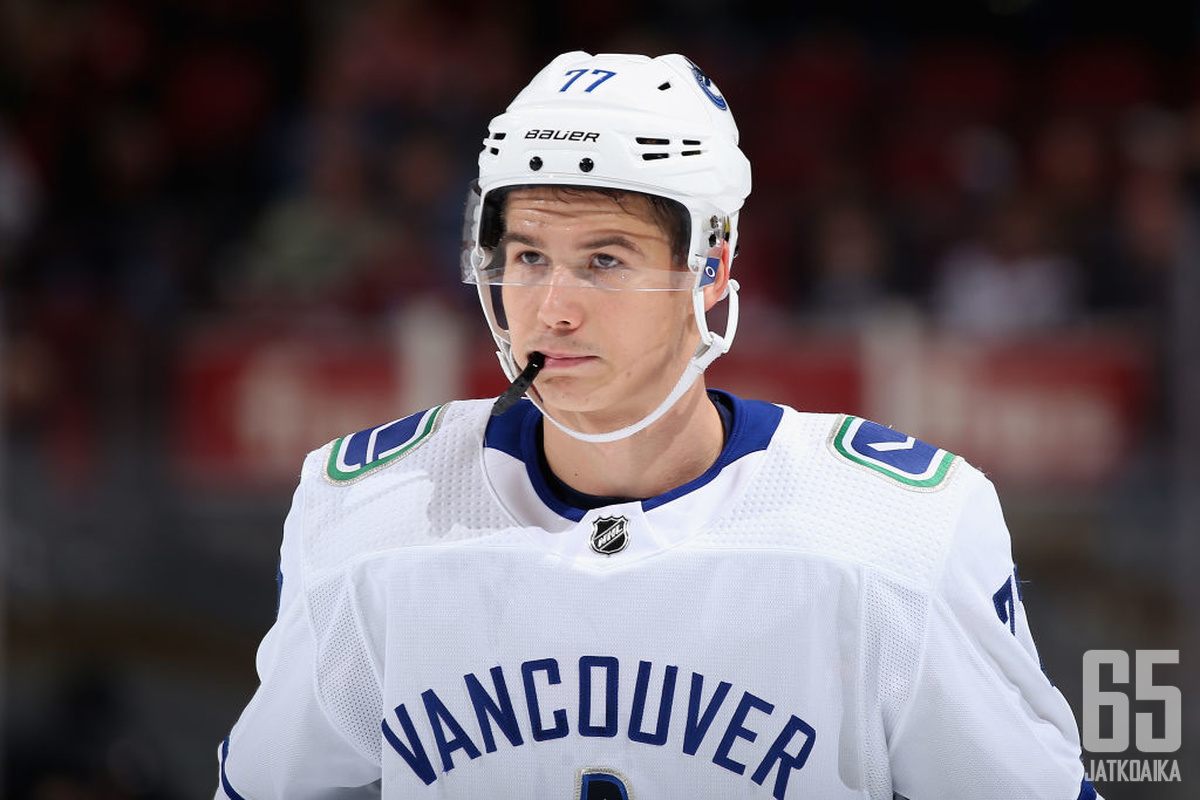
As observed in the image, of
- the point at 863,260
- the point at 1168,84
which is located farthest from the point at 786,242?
the point at 1168,84

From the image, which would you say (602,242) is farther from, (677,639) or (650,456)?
(677,639)

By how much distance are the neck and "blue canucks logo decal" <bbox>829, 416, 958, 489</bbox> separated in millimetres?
158

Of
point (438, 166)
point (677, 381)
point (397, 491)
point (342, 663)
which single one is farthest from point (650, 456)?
point (438, 166)

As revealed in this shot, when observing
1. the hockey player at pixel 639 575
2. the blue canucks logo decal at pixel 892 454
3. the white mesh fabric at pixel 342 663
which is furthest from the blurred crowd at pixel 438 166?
the white mesh fabric at pixel 342 663

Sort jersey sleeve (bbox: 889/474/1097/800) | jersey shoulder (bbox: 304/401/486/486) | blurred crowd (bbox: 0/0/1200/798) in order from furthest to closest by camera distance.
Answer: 1. blurred crowd (bbox: 0/0/1200/798)
2. jersey shoulder (bbox: 304/401/486/486)
3. jersey sleeve (bbox: 889/474/1097/800)

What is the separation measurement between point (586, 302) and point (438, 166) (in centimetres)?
274

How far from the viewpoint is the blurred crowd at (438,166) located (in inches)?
143

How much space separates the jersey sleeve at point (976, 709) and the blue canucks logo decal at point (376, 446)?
67 cm

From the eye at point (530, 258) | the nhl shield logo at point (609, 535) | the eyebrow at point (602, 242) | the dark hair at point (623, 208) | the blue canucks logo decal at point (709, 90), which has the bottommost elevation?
the nhl shield logo at point (609, 535)

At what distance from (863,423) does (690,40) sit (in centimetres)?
325

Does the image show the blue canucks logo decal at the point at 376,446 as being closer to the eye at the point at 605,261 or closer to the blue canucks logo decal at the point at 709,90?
the eye at the point at 605,261

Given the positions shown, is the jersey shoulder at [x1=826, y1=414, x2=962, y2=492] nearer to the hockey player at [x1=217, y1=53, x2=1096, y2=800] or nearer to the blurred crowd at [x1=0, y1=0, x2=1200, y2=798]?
the hockey player at [x1=217, y1=53, x2=1096, y2=800]

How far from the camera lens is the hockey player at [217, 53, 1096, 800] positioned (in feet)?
5.17

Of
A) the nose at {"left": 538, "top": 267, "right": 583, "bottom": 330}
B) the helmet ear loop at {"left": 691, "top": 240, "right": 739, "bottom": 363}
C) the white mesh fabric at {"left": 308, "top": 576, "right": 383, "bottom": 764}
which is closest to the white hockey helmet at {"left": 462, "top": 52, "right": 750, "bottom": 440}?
the helmet ear loop at {"left": 691, "top": 240, "right": 739, "bottom": 363}
